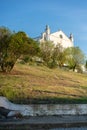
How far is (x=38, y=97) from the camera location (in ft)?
69.9

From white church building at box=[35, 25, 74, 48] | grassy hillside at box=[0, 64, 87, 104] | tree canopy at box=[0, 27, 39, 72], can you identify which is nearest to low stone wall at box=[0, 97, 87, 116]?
grassy hillside at box=[0, 64, 87, 104]

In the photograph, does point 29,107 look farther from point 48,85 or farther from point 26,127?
point 48,85

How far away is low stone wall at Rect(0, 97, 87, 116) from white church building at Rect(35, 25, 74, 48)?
4774 cm

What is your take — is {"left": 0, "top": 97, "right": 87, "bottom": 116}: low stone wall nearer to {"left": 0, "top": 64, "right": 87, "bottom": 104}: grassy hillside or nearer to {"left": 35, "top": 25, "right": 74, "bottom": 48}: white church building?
{"left": 0, "top": 64, "right": 87, "bottom": 104}: grassy hillside

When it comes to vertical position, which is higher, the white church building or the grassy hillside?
the white church building

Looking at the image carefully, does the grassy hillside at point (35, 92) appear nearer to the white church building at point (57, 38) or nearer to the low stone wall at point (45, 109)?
the low stone wall at point (45, 109)

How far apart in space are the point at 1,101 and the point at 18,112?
1.46m

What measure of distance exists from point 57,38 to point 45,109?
5537 centimetres

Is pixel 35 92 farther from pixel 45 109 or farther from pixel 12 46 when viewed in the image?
pixel 12 46

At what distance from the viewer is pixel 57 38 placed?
238 ft

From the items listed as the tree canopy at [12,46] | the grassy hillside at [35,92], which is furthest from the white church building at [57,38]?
the grassy hillside at [35,92]

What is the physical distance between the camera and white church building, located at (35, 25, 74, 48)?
67.9 m

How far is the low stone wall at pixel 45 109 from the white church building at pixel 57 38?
4774 centimetres

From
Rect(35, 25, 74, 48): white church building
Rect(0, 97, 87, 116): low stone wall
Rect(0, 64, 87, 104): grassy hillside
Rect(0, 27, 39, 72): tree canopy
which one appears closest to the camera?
Rect(0, 97, 87, 116): low stone wall
